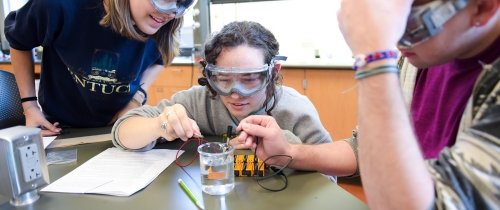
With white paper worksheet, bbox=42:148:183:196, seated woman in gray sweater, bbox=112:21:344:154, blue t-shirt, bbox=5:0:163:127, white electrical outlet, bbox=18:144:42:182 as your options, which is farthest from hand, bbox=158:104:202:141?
blue t-shirt, bbox=5:0:163:127

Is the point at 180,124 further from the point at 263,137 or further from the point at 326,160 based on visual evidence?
the point at 326,160

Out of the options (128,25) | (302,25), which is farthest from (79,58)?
(302,25)

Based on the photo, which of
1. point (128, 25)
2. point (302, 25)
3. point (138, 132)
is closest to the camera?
point (138, 132)

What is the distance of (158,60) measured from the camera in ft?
5.52

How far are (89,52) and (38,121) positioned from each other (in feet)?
1.22

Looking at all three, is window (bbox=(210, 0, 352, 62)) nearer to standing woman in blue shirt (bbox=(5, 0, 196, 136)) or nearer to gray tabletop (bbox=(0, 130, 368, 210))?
standing woman in blue shirt (bbox=(5, 0, 196, 136))

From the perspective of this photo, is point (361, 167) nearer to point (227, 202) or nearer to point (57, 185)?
point (227, 202)

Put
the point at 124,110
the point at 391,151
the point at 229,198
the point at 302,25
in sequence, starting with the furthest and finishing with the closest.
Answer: the point at 302,25 < the point at 124,110 < the point at 229,198 < the point at 391,151

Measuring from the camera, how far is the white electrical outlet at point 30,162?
35.1 inches

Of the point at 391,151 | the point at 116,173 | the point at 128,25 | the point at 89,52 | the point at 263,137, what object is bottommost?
the point at 116,173

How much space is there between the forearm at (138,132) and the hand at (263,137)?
0.31m

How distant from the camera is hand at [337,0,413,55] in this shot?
60cm

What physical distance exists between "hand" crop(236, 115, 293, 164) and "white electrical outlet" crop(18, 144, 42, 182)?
54 cm

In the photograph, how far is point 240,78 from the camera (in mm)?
1232
